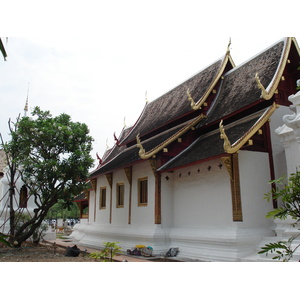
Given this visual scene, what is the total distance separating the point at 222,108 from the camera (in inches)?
357

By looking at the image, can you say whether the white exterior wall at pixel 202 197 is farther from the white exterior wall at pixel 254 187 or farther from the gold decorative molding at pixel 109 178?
the gold decorative molding at pixel 109 178

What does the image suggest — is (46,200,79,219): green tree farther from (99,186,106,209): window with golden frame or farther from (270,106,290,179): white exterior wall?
(270,106,290,179): white exterior wall

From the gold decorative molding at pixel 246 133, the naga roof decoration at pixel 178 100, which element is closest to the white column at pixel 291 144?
the gold decorative molding at pixel 246 133

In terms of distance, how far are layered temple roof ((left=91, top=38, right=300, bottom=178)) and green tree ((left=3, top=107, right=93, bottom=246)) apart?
5.01 feet

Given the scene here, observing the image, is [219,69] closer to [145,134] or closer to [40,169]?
[145,134]

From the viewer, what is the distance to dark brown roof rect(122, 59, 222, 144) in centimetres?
1014

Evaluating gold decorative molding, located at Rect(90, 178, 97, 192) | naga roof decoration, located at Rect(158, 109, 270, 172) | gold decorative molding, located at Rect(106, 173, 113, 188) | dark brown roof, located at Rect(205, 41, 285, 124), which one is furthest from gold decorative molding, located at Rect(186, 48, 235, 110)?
gold decorative molding, located at Rect(90, 178, 97, 192)

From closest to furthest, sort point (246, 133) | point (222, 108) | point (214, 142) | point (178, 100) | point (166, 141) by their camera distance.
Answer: point (246, 133) < point (214, 142) < point (166, 141) < point (222, 108) < point (178, 100)

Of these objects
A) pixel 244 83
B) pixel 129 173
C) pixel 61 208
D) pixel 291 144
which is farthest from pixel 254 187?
pixel 61 208

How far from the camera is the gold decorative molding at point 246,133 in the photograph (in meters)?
6.56

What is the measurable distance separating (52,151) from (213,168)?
4.61 metres

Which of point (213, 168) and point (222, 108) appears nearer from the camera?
point (213, 168)

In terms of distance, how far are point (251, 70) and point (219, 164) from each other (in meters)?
3.39

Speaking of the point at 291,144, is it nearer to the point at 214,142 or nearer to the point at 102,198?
the point at 214,142
